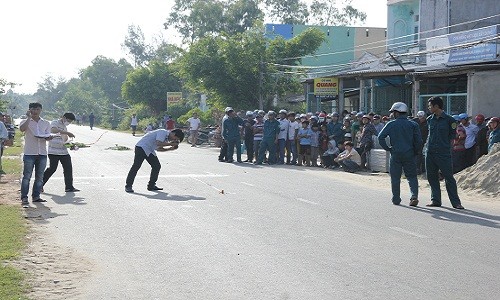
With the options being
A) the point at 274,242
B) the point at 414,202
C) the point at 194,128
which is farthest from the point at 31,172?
the point at 194,128

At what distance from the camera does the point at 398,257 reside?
8.82m

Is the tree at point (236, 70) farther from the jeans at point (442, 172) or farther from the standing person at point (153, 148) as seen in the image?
the jeans at point (442, 172)

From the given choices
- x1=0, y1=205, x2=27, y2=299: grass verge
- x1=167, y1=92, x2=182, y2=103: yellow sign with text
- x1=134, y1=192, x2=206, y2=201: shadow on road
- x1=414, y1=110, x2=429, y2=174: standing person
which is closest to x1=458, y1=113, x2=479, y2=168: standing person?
x1=414, y1=110, x2=429, y2=174: standing person

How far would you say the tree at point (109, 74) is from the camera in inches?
5030

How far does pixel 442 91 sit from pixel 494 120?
43.6 feet

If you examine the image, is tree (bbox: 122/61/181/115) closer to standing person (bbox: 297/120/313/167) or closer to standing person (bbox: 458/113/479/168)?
standing person (bbox: 297/120/313/167)

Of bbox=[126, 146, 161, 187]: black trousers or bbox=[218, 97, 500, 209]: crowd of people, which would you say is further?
bbox=[126, 146, 161, 187]: black trousers

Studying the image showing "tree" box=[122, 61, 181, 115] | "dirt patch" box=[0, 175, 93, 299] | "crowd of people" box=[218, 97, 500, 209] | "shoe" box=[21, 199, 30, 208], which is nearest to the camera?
"dirt patch" box=[0, 175, 93, 299]

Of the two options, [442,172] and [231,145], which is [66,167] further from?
[231,145]

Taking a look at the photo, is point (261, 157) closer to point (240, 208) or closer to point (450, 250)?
point (240, 208)

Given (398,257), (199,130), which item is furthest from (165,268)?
(199,130)

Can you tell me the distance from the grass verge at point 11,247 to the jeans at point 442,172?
7205 millimetres

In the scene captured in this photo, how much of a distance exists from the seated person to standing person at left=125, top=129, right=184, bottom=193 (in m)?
7.63

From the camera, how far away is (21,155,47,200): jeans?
543 inches
